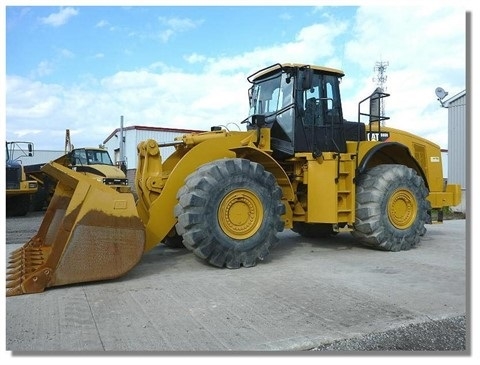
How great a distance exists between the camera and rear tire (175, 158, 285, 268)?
17.6ft

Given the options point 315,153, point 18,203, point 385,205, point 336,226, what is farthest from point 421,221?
point 18,203

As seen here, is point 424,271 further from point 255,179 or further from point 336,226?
point 255,179

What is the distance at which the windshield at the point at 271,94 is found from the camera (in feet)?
22.4

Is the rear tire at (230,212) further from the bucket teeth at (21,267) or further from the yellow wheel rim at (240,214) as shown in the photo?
the bucket teeth at (21,267)

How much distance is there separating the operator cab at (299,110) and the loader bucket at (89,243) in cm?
252

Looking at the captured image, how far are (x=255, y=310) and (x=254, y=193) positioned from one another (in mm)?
1995

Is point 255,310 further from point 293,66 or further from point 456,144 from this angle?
point 456,144

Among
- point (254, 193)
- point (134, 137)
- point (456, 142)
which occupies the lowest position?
point (254, 193)

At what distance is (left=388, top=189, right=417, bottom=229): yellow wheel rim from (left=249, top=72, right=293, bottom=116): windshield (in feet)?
7.52

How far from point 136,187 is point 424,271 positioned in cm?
413

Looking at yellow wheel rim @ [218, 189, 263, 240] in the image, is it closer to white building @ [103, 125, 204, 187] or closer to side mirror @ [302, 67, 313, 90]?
side mirror @ [302, 67, 313, 90]

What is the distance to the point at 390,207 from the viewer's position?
23.0 feet

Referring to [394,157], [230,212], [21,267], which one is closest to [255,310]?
[230,212]

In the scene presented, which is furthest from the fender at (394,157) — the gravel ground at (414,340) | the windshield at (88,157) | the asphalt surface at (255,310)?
the windshield at (88,157)
